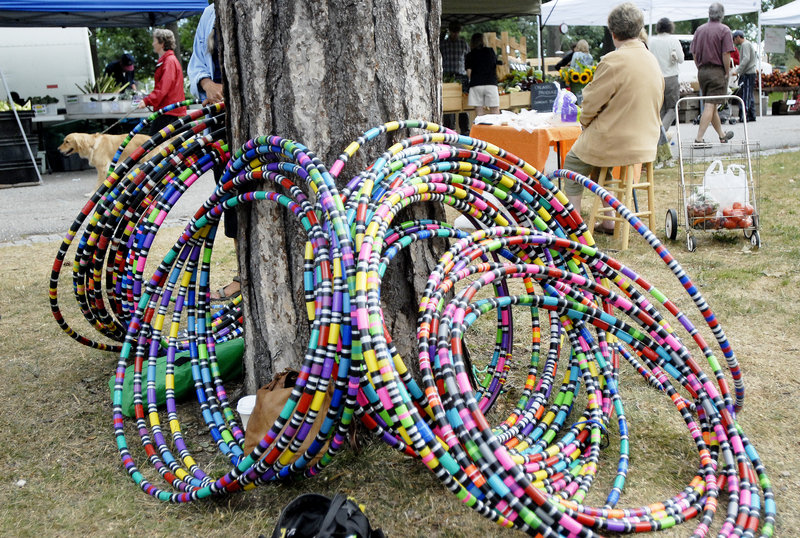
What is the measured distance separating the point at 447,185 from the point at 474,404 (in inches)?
36.3

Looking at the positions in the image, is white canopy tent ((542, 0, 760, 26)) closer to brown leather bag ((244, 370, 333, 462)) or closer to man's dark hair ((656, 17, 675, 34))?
man's dark hair ((656, 17, 675, 34))

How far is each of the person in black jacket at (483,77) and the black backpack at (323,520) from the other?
10.2 metres

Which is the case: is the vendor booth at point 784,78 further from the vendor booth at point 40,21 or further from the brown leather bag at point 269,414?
the brown leather bag at point 269,414

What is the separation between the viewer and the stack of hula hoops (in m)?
1.95

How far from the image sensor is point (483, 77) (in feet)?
37.8

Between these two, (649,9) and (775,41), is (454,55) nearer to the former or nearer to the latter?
(649,9)

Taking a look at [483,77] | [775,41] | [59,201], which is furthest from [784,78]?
[59,201]

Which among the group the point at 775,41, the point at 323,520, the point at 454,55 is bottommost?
the point at 323,520

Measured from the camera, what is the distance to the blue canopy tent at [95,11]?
9.44 m

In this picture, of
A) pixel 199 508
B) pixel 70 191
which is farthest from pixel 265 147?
pixel 70 191

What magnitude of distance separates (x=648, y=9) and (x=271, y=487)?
1357cm

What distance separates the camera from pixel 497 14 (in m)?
13.3

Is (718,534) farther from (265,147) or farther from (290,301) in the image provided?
(265,147)

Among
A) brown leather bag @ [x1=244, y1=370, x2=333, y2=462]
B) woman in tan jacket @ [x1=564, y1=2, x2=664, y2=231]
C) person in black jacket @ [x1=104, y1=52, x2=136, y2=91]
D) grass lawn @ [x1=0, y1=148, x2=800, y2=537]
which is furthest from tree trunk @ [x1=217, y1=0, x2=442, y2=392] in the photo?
person in black jacket @ [x1=104, y1=52, x2=136, y2=91]
